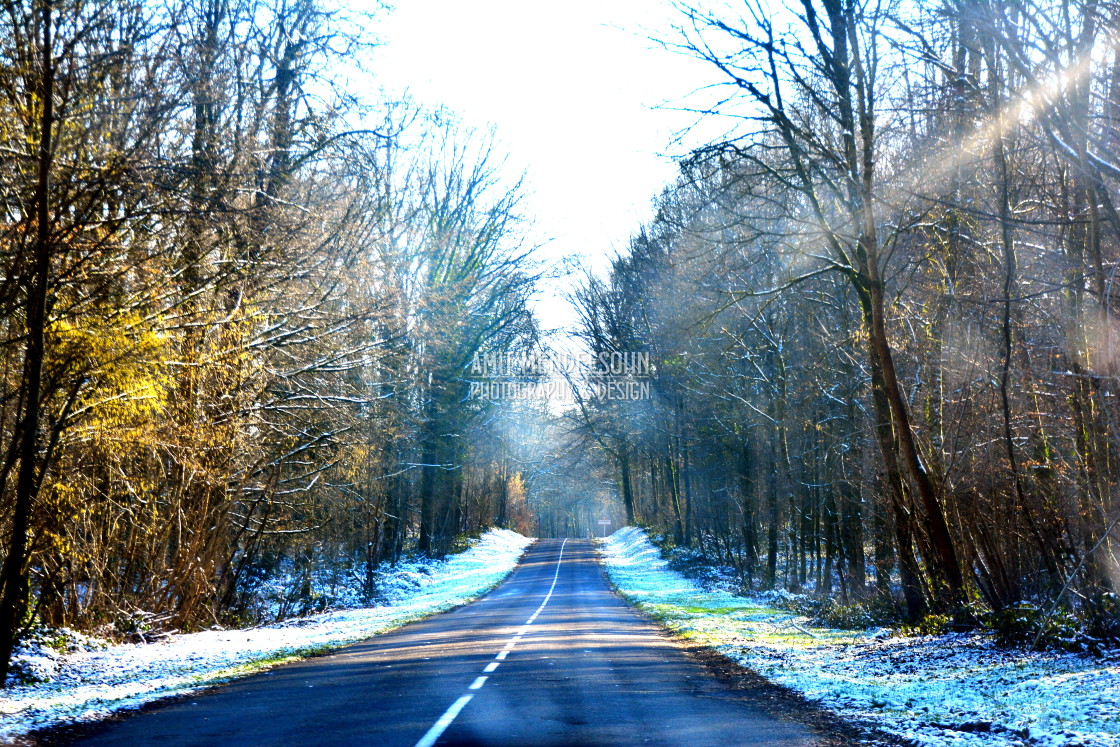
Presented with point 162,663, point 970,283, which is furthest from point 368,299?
point 970,283

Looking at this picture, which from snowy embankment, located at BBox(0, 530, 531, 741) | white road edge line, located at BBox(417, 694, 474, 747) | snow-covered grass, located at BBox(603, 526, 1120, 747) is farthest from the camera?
snowy embankment, located at BBox(0, 530, 531, 741)

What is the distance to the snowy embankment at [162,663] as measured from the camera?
8828 millimetres

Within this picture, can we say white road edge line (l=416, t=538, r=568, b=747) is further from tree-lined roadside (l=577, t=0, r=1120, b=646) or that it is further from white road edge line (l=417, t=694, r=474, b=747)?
tree-lined roadside (l=577, t=0, r=1120, b=646)

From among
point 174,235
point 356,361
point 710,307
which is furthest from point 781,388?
point 174,235

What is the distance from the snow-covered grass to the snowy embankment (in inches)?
280

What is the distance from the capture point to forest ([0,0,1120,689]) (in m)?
10.6

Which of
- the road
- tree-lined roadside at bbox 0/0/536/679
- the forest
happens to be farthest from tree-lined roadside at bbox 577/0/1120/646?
tree-lined roadside at bbox 0/0/536/679

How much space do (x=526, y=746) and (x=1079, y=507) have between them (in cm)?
915

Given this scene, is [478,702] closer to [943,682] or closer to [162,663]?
[943,682]

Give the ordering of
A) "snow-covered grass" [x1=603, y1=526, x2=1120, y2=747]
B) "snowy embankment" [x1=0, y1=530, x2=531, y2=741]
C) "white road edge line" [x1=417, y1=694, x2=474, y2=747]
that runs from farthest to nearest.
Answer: "snowy embankment" [x1=0, y1=530, x2=531, y2=741] → "snow-covered grass" [x1=603, y1=526, x2=1120, y2=747] → "white road edge line" [x1=417, y1=694, x2=474, y2=747]

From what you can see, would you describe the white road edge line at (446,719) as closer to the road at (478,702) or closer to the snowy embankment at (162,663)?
the road at (478,702)

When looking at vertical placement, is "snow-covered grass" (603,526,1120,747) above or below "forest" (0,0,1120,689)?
below

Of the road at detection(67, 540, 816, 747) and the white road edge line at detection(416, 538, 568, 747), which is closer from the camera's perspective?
the white road edge line at detection(416, 538, 568, 747)

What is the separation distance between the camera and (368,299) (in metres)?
21.7
